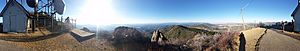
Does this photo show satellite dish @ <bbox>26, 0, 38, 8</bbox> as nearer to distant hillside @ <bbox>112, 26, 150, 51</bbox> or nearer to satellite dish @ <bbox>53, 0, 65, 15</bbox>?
satellite dish @ <bbox>53, 0, 65, 15</bbox>

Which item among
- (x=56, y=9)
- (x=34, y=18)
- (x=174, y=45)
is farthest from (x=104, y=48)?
(x=56, y=9)

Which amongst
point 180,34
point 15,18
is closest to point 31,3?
point 15,18

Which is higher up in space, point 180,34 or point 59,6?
point 59,6

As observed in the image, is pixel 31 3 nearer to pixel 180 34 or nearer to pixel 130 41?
pixel 130 41

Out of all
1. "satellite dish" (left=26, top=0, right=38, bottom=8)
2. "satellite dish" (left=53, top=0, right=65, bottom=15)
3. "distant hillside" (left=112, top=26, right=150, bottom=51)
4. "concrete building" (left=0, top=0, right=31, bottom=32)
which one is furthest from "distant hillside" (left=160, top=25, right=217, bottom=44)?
"satellite dish" (left=53, top=0, right=65, bottom=15)

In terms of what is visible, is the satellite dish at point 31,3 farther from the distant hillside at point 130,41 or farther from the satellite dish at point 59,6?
the distant hillside at point 130,41
